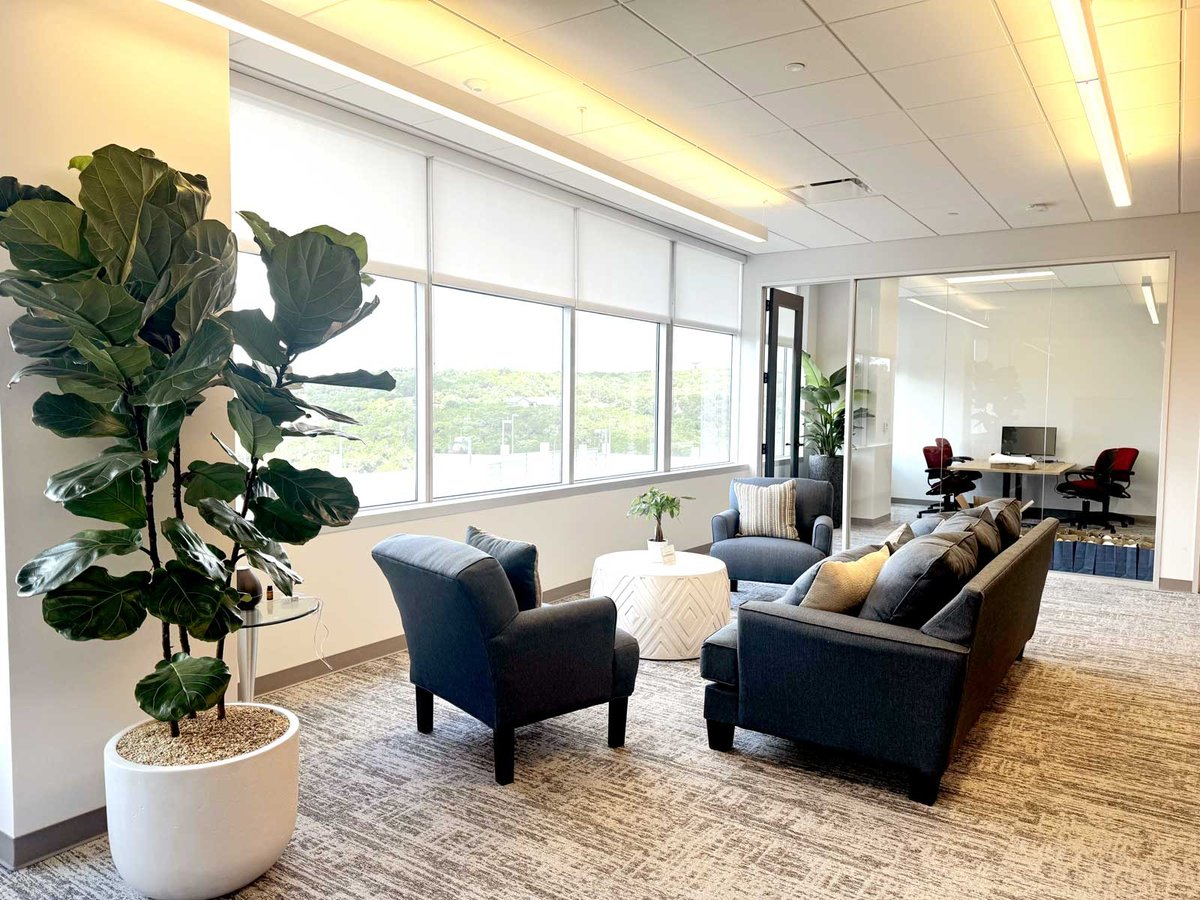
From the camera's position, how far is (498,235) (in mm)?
5105

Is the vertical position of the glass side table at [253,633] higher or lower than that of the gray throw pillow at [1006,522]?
lower

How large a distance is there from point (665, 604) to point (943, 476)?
12.7 ft

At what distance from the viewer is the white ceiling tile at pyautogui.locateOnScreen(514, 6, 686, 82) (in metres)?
3.18

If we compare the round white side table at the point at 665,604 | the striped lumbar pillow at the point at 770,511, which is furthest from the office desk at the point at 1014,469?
the round white side table at the point at 665,604

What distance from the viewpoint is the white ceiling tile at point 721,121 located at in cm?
411

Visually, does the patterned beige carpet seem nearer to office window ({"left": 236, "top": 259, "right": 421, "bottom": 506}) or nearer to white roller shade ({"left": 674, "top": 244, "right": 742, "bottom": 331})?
office window ({"left": 236, "top": 259, "right": 421, "bottom": 506})

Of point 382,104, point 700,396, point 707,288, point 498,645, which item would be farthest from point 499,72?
point 700,396

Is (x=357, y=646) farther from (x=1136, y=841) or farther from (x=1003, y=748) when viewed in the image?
(x=1136, y=841)

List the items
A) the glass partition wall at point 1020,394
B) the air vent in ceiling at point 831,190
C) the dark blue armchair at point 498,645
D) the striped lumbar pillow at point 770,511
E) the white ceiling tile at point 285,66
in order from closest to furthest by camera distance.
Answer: the dark blue armchair at point 498,645 → the white ceiling tile at point 285,66 → the air vent in ceiling at point 831,190 → the striped lumbar pillow at point 770,511 → the glass partition wall at point 1020,394

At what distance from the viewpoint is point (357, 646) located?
4305 mm

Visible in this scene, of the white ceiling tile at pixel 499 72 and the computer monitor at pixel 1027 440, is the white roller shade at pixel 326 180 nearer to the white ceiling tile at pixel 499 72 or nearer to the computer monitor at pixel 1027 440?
the white ceiling tile at pixel 499 72

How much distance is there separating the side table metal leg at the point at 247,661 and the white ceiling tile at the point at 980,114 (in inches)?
150

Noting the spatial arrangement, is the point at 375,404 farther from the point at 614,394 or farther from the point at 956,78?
the point at 956,78

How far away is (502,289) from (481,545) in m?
2.28
